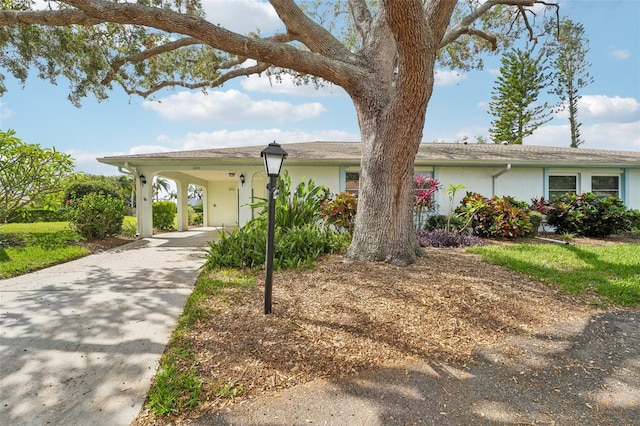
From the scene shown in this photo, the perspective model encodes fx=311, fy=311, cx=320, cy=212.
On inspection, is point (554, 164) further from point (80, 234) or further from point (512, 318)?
point (80, 234)

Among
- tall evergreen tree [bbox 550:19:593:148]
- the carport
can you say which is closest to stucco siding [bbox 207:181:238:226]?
the carport

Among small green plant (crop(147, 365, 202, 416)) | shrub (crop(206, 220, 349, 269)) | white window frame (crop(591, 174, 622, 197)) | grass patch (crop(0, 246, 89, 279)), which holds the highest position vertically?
white window frame (crop(591, 174, 622, 197))

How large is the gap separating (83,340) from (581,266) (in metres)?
7.23

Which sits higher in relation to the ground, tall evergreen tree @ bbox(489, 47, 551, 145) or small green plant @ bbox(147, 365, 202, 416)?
tall evergreen tree @ bbox(489, 47, 551, 145)

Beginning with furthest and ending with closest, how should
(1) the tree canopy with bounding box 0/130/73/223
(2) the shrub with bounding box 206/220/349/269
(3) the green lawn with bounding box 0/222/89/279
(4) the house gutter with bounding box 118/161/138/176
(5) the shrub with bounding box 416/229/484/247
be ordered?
(4) the house gutter with bounding box 118/161/138/176
(5) the shrub with bounding box 416/229/484/247
(1) the tree canopy with bounding box 0/130/73/223
(3) the green lawn with bounding box 0/222/89/279
(2) the shrub with bounding box 206/220/349/269

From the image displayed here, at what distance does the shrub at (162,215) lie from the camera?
43.9ft

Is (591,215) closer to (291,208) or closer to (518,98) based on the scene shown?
(291,208)

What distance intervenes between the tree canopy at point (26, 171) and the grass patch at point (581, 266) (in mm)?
9923

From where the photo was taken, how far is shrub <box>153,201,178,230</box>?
526 inches

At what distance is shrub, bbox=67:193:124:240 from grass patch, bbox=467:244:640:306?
9.53 metres

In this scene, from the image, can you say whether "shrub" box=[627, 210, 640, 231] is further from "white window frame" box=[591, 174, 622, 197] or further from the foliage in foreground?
the foliage in foreground

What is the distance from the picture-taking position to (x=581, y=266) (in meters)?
5.40

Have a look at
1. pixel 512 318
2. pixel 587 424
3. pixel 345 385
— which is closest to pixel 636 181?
pixel 512 318

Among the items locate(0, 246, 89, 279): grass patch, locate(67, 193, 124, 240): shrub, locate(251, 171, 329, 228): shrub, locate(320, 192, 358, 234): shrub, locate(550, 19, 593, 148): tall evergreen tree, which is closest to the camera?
locate(0, 246, 89, 279): grass patch
